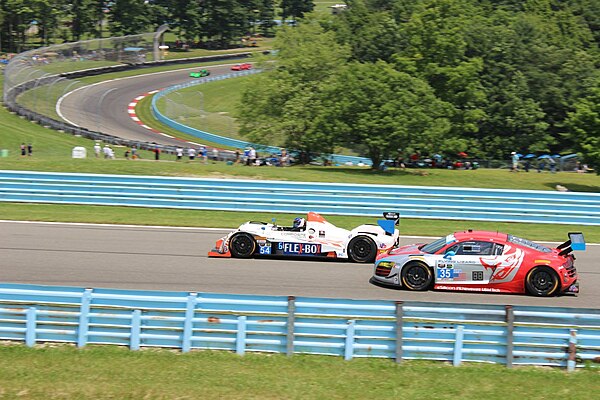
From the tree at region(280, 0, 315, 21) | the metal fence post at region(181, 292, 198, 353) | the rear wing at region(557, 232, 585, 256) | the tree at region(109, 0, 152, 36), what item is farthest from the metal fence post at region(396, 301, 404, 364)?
the tree at region(280, 0, 315, 21)

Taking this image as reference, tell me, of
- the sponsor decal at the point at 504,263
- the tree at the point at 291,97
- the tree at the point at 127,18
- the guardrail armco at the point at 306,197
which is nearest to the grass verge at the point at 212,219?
the guardrail armco at the point at 306,197

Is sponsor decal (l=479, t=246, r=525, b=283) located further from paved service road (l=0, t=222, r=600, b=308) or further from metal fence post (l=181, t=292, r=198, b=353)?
metal fence post (l=181, t=292, r=198, b=353)

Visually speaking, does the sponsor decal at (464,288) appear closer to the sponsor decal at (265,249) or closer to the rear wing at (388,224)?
the rear wing at (388,224)

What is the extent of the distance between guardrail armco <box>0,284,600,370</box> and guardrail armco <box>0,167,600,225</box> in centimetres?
1258

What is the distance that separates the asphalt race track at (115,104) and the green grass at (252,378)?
45.8 metres

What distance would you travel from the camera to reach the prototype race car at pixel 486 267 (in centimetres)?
1459

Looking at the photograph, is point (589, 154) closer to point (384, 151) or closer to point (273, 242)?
point (384, 151)

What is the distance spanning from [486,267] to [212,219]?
32.5 ft

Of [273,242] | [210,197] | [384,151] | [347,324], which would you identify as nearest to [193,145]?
[384,151]

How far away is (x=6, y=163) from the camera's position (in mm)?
28672

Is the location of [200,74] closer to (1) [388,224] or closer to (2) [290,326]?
(1) [388,224]

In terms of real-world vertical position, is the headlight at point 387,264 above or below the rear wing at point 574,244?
below

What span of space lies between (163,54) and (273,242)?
80169 millimetres

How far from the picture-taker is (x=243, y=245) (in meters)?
17.4
